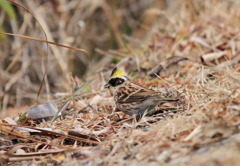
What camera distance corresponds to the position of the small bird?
371 centimetres

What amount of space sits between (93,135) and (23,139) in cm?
66

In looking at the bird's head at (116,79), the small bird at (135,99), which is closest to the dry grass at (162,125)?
the small bird at (135,99)

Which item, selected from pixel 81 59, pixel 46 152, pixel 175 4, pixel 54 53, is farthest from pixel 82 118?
pixel 175 4

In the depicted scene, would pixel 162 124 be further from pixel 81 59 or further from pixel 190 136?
pixel 81 59

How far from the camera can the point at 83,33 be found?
9.77 m

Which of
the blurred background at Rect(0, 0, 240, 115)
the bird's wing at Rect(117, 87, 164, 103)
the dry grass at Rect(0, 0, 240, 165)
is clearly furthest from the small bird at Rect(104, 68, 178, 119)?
the blurred background at Rect(0, 0, 240, 115)

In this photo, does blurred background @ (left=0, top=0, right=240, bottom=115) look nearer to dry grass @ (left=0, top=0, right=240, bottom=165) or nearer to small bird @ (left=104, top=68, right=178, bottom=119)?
dry grass @ (left=0, top=0, right=240, bottom=165)

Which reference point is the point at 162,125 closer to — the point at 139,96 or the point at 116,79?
the point at 139,96

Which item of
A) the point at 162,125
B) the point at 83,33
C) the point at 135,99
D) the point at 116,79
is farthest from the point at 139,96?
the point at 83,33

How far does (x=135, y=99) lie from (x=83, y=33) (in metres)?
6.15

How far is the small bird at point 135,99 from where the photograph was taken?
3.71 meters

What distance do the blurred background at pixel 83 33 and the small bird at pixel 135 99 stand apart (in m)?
1.45

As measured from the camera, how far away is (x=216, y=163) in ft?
6.43

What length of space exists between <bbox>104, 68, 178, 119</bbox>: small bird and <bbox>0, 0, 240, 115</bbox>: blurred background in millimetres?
1452
